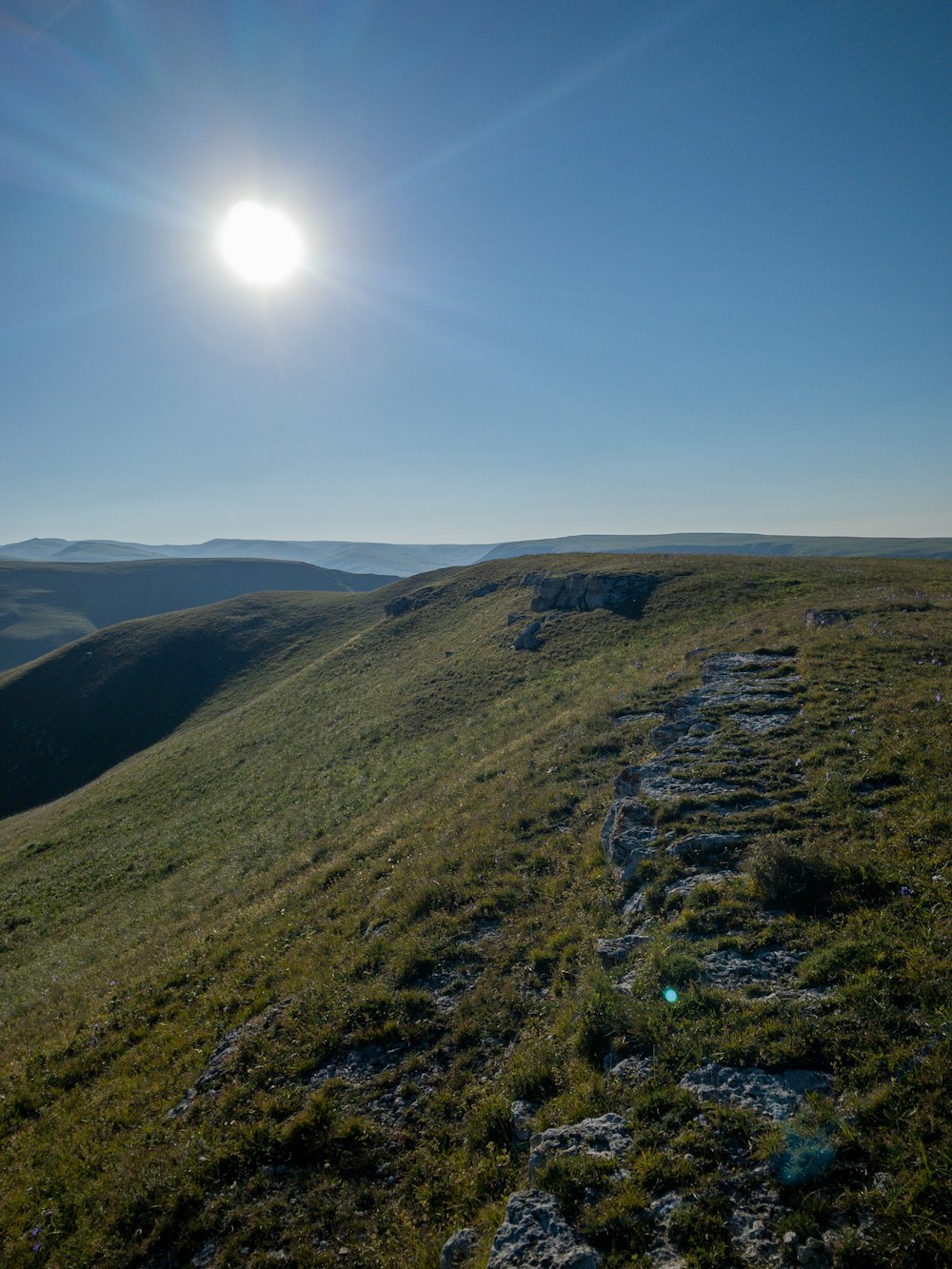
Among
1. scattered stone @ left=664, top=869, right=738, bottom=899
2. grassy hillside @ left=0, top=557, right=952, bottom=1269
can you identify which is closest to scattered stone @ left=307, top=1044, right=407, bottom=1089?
grassy hillside @ left=0, top=557, right=952, bottom=1269

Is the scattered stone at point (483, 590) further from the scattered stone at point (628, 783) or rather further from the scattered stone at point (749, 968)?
the scattered stone at point (749, 968)

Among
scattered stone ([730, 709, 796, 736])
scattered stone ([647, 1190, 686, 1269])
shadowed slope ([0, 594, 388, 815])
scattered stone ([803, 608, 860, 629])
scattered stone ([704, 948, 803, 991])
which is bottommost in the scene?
Result: shadowed slope ([0, 594, 388, 815])

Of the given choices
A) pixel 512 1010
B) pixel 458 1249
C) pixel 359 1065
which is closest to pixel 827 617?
pixel 512 1010

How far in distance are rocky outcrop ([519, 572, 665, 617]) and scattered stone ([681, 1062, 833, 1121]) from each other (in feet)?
110

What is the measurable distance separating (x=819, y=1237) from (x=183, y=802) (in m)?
35.3

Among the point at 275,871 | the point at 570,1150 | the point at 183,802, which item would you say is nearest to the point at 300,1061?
the point at 570,1150

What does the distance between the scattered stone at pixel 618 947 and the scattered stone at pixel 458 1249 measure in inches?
161

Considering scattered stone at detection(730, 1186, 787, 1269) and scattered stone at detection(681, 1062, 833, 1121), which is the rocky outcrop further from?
scattered stone at detection(730, 1186, 787, 1269)

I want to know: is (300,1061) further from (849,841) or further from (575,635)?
(575,635)

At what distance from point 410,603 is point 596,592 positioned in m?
28.1

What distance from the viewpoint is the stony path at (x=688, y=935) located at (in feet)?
17.3

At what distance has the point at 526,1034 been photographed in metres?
8.74

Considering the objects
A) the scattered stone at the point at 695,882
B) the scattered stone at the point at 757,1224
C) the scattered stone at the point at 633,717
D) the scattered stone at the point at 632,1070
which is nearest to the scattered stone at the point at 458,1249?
the scattered stone at the point at 632,1070

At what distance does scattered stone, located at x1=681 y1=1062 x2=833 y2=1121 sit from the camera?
19.7 feet
